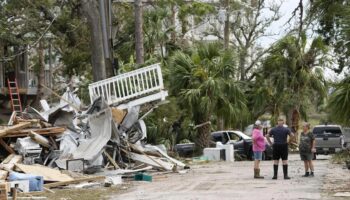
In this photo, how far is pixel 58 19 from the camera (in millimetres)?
35062

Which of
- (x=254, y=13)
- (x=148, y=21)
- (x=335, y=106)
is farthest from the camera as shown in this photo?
(x=254, y=13)

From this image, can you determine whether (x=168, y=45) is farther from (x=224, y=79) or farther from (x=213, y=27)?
(x=213, y=27)

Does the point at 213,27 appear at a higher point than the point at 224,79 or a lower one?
higher

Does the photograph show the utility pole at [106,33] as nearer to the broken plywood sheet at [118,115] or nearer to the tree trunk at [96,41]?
the tree trunk at [96,41]

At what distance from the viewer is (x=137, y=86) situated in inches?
853

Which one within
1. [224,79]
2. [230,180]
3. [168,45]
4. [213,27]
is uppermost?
[213,27]

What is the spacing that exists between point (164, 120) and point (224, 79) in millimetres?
3119

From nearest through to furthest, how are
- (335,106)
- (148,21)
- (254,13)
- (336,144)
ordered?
(335,106) < (336,144) < (148,21) < (254,13)

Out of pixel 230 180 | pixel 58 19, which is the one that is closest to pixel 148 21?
pixel 58 19

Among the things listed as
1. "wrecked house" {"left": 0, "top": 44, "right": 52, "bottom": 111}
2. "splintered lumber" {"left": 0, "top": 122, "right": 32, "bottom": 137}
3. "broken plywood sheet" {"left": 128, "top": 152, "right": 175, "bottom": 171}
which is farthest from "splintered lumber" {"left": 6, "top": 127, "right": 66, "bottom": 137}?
"wrecked house" {"left": 0, "top": 44, "right": 52, "bottom": 111}

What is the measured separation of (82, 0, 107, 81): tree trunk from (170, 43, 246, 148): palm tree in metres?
4.09

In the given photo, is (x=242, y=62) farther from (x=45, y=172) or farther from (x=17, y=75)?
(x=45, y=172)

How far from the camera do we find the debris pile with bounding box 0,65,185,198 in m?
18.3

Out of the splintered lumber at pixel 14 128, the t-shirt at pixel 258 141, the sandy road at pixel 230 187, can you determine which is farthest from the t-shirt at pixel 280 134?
the splintered lumber at pixel 14 128
